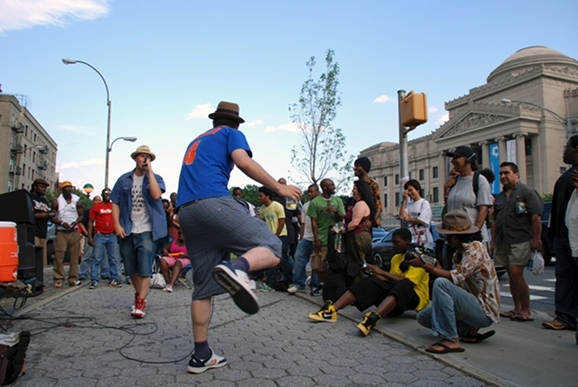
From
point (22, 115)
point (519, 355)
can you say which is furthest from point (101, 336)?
point (22, 115)

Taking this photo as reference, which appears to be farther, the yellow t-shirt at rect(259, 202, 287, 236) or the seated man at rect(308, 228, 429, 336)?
the yellow t-shirt at rect(259, 202, 287, 236)

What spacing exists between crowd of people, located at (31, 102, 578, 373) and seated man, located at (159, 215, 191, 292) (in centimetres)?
4

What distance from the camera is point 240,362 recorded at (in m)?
3.67

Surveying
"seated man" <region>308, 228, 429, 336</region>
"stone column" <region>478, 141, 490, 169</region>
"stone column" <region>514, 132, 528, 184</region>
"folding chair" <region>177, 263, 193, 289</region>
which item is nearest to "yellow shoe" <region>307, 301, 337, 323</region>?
"seated man" <region>308, 228, 429, 336</region>

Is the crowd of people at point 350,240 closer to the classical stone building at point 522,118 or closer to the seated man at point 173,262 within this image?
the seated man at point 173,262

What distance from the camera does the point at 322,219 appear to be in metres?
7.69

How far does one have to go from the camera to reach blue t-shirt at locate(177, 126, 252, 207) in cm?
349

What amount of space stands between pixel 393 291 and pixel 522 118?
7030 cm

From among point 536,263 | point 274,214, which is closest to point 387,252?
point 274,214

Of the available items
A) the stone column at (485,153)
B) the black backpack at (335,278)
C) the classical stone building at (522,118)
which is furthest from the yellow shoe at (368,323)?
the stone column at (485,153)

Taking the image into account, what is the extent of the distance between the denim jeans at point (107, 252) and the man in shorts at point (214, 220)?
21.8 feet

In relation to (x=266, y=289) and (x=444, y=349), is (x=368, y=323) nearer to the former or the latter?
(x=444, y=349)

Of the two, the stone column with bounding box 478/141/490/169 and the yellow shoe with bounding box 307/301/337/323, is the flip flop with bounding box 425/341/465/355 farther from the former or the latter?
the stone column with bounding box 478/141/490/169

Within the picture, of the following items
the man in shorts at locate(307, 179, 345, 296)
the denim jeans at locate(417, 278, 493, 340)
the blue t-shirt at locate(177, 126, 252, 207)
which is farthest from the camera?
the man in shorts at locate(307, 179, 345, 296)
